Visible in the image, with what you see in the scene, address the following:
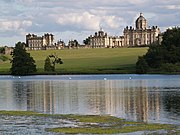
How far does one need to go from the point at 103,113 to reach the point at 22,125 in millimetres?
8953

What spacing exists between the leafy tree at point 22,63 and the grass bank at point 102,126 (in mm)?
108467

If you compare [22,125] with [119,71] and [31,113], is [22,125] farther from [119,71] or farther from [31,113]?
[119,71]

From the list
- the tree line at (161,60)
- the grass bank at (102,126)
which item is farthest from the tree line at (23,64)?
the grass bank at (102,126)

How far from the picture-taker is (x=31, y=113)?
138ft

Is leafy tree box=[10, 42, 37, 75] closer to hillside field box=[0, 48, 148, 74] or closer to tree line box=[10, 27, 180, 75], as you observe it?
tree line box=[10, 27, 180, 75]

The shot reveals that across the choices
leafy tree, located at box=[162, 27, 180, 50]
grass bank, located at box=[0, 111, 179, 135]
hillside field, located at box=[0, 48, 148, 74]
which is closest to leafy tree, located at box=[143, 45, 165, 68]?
leafy tree, located at box=[162, 27, 180, 50]

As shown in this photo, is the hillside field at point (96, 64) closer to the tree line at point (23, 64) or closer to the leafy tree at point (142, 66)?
the tree line at point (23, 64)

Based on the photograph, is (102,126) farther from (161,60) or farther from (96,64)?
(96,64)

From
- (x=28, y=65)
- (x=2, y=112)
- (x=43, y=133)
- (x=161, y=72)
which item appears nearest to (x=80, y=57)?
(x=28, y=65)

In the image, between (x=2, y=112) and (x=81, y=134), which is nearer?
(x=81, y=134)

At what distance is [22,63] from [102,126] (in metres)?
116

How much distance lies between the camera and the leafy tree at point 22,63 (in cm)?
14710

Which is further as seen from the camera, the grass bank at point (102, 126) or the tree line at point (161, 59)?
the tree line at point (161, 59)

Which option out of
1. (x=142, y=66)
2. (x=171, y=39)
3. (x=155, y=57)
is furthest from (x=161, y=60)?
(x=171, y=39)
